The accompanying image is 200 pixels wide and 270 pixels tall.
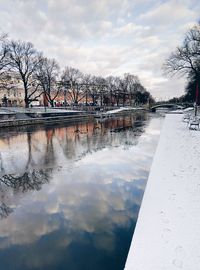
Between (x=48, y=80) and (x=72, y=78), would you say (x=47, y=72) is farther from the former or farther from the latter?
(x=72, y=78)

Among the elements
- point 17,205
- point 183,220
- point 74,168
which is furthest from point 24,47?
point 183,220

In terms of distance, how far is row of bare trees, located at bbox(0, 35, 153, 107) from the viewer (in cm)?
4063

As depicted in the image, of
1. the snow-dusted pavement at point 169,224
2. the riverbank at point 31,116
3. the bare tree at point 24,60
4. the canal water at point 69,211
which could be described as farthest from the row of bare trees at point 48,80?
the snow-dusted pavement at point 169,224

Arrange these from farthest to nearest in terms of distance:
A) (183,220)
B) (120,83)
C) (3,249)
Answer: (120,83) → (3,249) → (183,220)

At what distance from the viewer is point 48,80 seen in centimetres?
5334

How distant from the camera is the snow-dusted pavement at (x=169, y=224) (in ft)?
11.0

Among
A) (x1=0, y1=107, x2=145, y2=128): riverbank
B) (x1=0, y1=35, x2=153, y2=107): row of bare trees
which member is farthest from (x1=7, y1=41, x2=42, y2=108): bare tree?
(x1=0, y1=107, x2=145, y2=128): riverbank

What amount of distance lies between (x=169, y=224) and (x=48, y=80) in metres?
53.3

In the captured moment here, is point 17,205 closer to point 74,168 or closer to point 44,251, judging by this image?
point 44,251

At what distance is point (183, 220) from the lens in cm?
438

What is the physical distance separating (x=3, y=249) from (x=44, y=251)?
0.92 metres

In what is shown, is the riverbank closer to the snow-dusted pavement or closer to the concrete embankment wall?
the concrete embankment wall

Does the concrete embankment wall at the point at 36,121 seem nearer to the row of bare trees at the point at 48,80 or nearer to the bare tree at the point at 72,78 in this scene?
the row of bare trees at the point at 48,80

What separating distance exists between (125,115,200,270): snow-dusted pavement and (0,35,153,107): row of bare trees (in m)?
35.3
